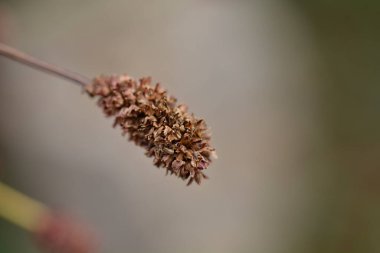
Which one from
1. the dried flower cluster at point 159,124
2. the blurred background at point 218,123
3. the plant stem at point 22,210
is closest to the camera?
the dried flower cluster at point 159,124

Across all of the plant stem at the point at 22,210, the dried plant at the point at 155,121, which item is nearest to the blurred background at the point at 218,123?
the plant stem at the point at 22,210

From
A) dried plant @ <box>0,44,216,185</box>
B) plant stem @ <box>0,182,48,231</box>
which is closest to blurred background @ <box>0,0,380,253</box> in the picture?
plant stem @ <box>0,182,48,231</box>

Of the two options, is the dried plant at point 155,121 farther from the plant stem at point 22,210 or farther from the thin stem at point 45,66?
the plant stem at point 22,210

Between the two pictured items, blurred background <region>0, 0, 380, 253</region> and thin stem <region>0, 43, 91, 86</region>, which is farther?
blurred background <region>0, 0, 380, 253</region>

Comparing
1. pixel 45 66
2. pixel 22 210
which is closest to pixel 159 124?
pixel 45 66

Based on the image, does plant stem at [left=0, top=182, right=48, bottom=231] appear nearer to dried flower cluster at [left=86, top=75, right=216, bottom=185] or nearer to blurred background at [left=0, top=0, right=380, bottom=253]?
dried flower cluster at [left=86, top=75, right=216, bottom=185]

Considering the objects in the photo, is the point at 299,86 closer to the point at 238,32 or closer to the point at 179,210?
Result: the point at 238,32

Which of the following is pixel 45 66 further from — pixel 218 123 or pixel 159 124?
pixel 218 123
